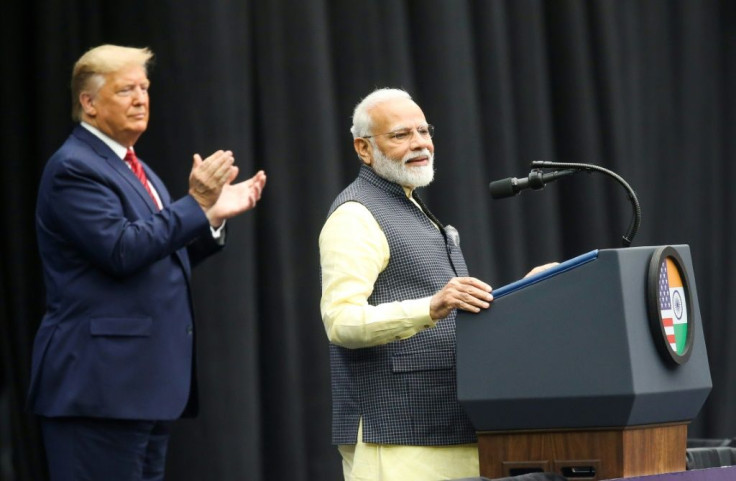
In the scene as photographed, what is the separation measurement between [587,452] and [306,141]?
197 cm

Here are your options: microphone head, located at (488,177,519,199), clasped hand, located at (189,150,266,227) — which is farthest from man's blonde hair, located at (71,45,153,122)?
microphone head, located at (488,177,519,199)

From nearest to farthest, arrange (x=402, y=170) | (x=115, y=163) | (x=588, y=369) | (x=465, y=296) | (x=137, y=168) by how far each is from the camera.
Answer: (x=588, y=369) < (x=465, y=296) < (x=402, y=170) < (x=115, y=163) < (x=137, y=168)

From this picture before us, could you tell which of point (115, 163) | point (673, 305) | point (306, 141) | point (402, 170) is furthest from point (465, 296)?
point (306, 141)

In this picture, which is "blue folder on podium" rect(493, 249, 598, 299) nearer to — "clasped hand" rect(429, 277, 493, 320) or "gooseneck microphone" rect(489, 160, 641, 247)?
"clasped hand" rect(429, 277, 493, 320)

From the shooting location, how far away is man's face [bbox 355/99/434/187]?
8.96ft

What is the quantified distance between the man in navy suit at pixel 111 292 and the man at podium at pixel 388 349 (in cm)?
40

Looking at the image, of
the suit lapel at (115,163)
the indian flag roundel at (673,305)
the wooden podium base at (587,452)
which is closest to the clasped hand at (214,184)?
the suit lapel at (115,163)

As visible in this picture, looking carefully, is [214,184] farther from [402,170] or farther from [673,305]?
[673,305]

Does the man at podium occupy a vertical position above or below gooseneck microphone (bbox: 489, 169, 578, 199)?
below

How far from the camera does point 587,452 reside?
2.18 m

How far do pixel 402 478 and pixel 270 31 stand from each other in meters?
1.85

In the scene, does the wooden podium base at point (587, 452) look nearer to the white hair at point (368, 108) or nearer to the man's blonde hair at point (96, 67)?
the white hair at point (368, 108)

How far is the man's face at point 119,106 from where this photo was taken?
2961mm

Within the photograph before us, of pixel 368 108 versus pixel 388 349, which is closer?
pixel 388 349
